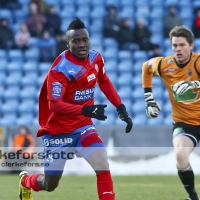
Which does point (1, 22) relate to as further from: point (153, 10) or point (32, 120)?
point (153, 10)

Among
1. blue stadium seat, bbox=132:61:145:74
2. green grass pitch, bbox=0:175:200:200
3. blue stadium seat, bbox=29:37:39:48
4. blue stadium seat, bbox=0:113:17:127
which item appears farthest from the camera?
blue stadium seat, bbox=29:37:39:48

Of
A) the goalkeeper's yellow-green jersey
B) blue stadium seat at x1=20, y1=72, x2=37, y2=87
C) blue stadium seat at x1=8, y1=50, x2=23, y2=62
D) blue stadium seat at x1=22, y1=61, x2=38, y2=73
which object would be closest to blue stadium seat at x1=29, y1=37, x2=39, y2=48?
blue stadium seat at x1=8, y1=50, x2=23, y2=62

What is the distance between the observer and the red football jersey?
6.80m

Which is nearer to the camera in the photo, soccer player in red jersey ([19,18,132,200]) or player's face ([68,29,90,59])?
soccer player in red jersey ([19,18,132,200])

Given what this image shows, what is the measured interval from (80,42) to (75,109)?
30.0 inches

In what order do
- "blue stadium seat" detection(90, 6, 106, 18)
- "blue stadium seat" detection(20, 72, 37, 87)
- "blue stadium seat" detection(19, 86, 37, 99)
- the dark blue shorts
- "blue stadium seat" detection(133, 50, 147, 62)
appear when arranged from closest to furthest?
the dark blue shorts → "blue stadium seat" detection(19, 86, 37, 99) → "blue stadium seat" detection(20, 72, 37, 87) → "blue stadium seat" detection(133, 50, 147, 62) → "blue stadium seat" detection(90, 6, 106, 18)

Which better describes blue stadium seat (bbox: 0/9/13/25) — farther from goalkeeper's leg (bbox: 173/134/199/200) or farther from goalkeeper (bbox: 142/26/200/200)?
goalkeeper's leg (bbox: 173/134/199/200)

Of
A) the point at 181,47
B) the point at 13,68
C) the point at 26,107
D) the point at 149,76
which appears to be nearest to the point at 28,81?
the point at 13,68

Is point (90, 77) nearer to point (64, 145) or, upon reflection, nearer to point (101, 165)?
point (64, 145)

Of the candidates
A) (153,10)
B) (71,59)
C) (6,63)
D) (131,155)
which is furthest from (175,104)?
(153,10)

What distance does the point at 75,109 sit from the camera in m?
6.66

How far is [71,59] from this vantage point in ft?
22.8

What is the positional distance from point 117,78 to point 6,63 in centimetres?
357

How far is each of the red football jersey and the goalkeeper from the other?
1441mm
